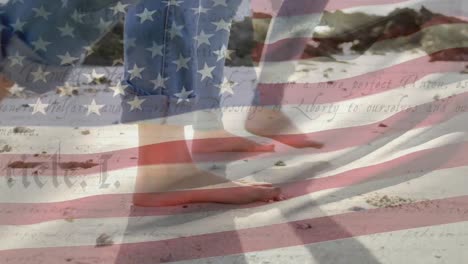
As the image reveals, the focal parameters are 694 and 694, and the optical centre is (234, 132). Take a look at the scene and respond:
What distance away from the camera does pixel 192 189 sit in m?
1.17

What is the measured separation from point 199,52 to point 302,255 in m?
0.40

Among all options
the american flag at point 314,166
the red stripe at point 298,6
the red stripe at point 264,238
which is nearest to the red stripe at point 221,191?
the american flag at point 314,166

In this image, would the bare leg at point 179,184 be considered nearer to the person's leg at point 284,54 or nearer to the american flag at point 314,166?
the american flag at point 314,166

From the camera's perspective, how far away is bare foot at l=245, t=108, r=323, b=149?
4.48 feet

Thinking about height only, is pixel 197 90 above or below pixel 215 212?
above

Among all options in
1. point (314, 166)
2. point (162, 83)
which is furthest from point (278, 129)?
point (162, 83)

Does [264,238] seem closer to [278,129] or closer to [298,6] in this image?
[278,129]

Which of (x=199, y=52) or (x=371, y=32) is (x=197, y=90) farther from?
(x=371, y=32)

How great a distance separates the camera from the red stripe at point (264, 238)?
978 millimetres

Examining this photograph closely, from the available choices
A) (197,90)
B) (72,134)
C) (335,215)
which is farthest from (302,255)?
(72,134)

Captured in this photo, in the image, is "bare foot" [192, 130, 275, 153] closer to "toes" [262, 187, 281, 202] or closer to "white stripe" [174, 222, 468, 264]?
"toes" [262, 187, 281, 202]

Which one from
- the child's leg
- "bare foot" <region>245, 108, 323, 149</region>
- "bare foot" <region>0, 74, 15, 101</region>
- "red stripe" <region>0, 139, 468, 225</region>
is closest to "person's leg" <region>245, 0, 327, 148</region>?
"bare foot" <region>245, 108, 323, 149</region>

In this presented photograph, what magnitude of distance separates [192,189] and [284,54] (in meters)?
0.51

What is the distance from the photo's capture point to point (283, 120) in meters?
1.42
